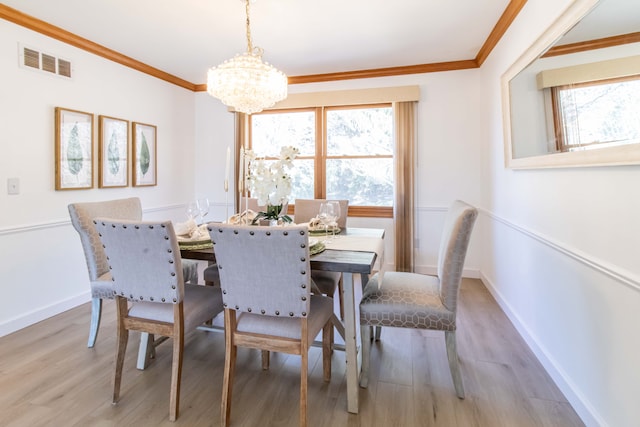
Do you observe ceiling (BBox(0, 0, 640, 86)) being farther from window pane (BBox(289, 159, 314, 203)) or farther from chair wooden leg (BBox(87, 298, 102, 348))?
chair wooden leg (BBox(87, 298, 102, 348))

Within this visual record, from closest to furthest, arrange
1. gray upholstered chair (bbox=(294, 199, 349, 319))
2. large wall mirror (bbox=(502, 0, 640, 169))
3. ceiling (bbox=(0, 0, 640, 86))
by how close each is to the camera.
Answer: large wall mirror (bbox=(502, 0, 640, 169)) → gray upholstered chair (bbox=(294, 199, 349, 319)) → ceiling (bbox=(0, 0, 640, 86))

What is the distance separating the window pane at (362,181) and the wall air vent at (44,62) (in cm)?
285

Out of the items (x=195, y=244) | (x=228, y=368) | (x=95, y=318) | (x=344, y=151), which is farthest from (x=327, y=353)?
(x=344, y=151)

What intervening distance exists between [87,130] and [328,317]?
2.97 m

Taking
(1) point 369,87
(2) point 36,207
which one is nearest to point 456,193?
(1) point 369,87

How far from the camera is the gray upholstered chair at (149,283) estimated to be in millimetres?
1650

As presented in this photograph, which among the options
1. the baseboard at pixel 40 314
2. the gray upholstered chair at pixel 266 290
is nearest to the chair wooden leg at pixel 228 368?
the gray upholstered chair at pixel 266 290

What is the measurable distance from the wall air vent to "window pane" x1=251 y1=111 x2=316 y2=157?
2161mm

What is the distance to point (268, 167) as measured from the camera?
2014 millimetres

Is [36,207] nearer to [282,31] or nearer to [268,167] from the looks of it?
[268,167]

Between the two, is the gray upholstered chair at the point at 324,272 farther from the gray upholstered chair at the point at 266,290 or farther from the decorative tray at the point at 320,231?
the gray upholstered chair at the point at 266,290

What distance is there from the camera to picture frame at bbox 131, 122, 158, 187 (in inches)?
150

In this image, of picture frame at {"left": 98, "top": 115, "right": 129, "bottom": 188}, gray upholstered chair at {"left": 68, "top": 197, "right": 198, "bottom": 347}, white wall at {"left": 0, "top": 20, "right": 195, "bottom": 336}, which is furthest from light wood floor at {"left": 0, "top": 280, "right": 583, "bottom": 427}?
picture frame at {"left": 98, "top": 115, "right": 129, "bottom": 188}

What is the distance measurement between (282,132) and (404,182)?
5.86 feet
